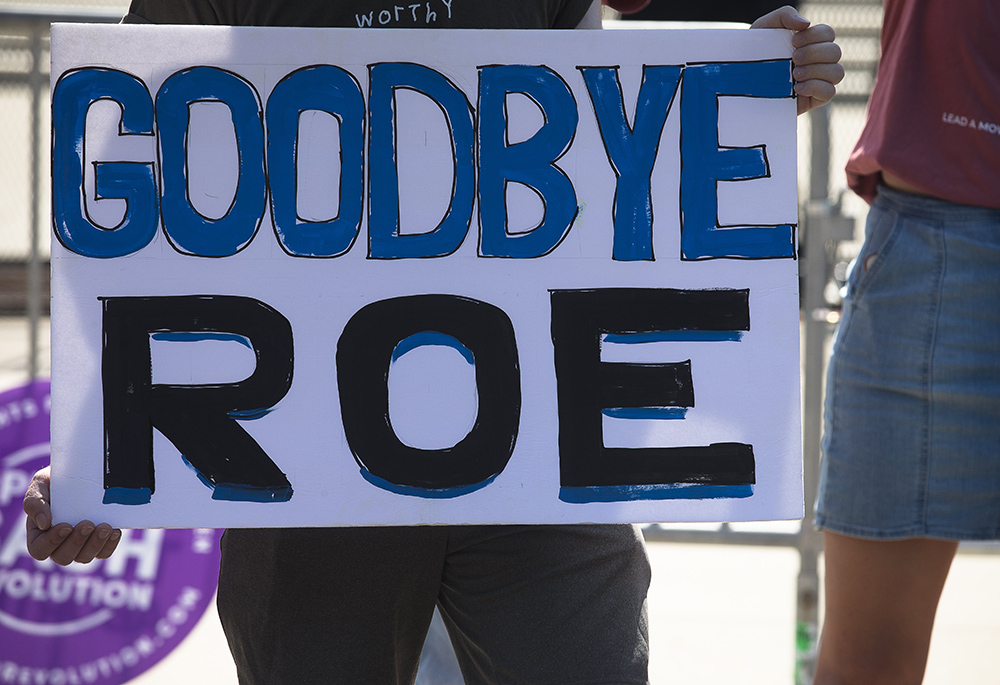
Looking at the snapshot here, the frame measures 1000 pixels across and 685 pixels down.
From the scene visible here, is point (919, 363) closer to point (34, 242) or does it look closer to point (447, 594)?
point (447, 594)

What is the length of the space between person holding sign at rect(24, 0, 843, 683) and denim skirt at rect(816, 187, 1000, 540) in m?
0.41

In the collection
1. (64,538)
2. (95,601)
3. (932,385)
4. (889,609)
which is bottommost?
(95,601)

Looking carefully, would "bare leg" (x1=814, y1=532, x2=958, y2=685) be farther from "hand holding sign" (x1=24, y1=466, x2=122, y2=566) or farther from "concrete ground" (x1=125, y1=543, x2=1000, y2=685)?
"concrete ground" (x1=125, y1=543, x2=1000, y2=685)

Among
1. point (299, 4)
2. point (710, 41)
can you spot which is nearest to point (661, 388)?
point (710, 41)

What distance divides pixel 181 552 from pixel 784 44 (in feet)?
6.42

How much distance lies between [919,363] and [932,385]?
0.13ft

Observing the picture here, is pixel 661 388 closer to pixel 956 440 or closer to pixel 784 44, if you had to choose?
pixel 784 44

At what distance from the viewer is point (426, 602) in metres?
1.36

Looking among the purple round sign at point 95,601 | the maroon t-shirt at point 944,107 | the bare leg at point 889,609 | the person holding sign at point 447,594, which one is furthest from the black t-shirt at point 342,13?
the purple round sign at point 95,601

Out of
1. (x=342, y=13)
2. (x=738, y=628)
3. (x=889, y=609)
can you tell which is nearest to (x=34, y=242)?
(x=342, y=13)

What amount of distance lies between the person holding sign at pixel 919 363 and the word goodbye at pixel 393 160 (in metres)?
0.42

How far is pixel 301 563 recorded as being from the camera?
1325 mm

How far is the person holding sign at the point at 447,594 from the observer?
4.32 feet

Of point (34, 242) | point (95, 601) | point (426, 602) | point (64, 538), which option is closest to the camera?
point (64, 538)
